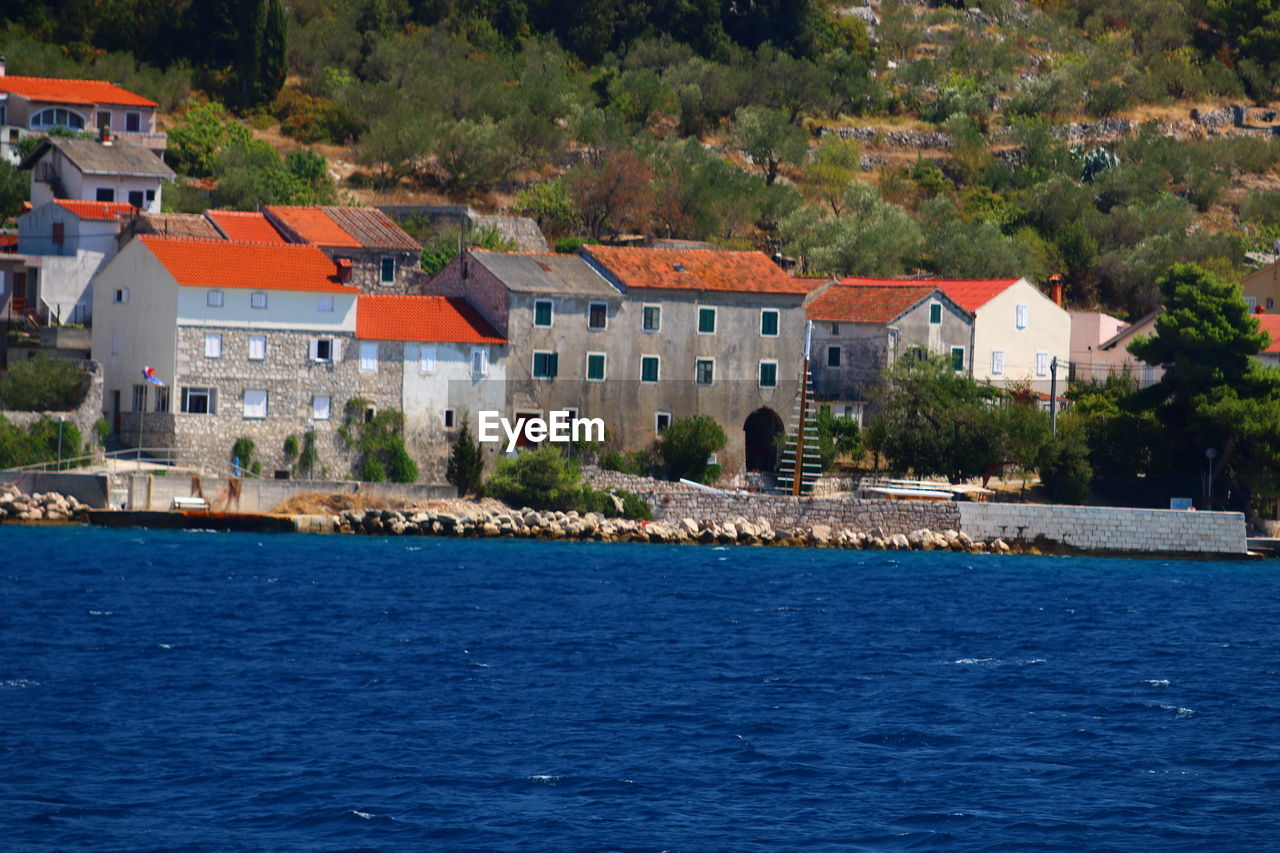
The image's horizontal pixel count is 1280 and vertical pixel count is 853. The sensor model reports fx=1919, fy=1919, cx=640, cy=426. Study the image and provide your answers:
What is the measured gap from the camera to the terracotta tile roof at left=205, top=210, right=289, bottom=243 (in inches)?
2586

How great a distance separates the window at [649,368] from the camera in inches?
2504

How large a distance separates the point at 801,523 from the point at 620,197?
90.7 feet

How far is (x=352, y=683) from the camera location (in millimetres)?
31109

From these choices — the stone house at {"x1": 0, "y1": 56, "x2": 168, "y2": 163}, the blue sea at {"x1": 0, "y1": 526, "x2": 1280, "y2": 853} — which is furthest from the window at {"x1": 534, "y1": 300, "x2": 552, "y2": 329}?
the stone house at {"x1": 0, "y1": 56, "x2": 168, "y2": 163}

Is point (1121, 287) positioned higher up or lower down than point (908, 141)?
lower down

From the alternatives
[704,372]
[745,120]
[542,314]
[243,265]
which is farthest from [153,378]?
[745,120]

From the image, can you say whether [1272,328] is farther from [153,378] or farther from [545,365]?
[153,378]

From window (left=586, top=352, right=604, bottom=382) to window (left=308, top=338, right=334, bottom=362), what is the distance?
8569 millimetres

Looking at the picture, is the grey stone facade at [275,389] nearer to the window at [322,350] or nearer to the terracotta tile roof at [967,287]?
the window at [322,350]

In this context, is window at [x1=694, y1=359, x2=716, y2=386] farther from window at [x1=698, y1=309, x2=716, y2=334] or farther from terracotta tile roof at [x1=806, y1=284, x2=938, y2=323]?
terracotta tile roof at [x1=806, y1=284, x2=938, y2=323]

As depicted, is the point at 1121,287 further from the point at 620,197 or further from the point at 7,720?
the point at 7,720

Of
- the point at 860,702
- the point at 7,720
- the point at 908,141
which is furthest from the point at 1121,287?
the point at 7,720

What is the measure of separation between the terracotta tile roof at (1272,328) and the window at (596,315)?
24.9m

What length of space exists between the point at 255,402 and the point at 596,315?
11739 millimetres
